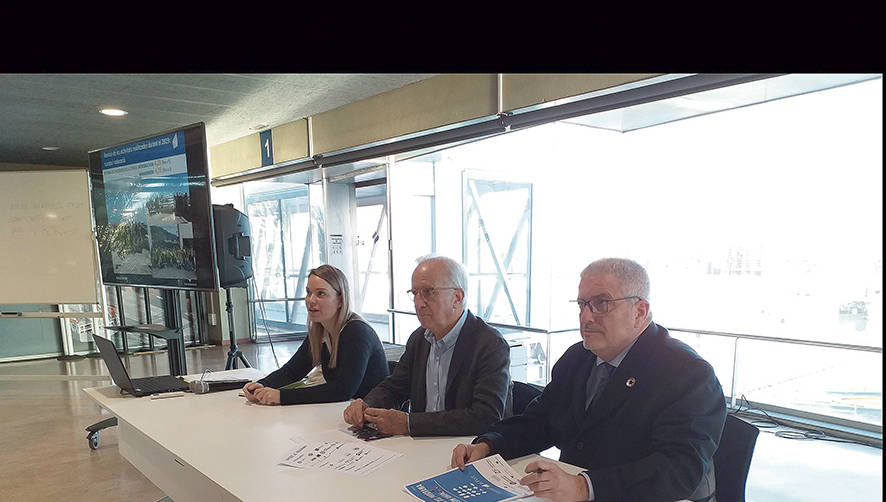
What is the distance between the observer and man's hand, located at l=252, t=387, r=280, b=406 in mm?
2428

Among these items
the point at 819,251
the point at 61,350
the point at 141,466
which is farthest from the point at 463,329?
the point at 61,350

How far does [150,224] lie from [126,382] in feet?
4.52

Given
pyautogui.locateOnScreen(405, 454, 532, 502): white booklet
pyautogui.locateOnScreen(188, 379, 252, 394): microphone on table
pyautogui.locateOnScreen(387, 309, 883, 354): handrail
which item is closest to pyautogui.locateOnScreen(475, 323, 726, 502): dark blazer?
pyautogui.locateOnScreen(405, 454, 532, 502): white booklet

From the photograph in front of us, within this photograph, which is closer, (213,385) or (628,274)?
(628,274)

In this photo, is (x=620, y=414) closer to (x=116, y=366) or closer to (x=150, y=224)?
(x=116, y=366)

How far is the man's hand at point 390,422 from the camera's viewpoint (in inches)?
78.4

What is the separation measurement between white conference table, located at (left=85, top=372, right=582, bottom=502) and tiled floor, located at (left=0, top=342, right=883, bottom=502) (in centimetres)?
111

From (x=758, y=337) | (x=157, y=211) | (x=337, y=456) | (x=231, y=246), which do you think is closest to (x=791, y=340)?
(x=758, y=337)

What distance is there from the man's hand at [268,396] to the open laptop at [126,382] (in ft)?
1.68

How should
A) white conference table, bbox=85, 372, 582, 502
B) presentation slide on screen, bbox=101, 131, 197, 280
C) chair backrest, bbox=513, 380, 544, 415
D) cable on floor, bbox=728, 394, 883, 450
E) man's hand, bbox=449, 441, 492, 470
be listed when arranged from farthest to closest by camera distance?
cable on floor, bbox=728, 394, 883, 450
presentation slide on screen, bbox=101, 131, 197, 280
chair backrest, bbox=513, 380, 544, 415
man's hand, bbox=449, 441, 492, 470
white conference table, bbox=85, 372, 582, 502

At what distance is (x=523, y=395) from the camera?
229 cm

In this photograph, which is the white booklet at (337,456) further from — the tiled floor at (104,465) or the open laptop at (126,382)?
the tiled floor at (104,465)

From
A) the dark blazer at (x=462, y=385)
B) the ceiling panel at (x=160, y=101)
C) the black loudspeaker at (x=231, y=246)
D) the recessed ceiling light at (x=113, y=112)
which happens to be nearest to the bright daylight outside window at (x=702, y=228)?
the ceiling panel at (x=160, y=101)

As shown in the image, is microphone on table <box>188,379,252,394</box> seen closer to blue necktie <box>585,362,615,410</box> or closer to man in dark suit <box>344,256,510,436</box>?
man in dark suit <box>344,256,510,436</box>
